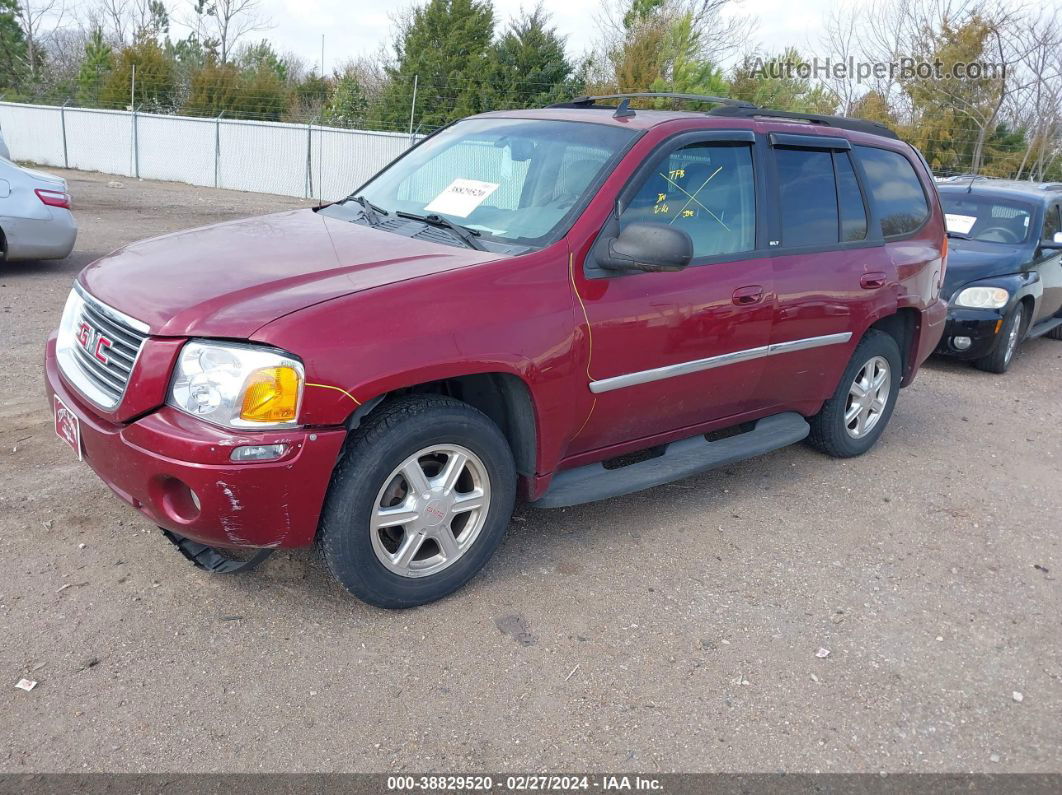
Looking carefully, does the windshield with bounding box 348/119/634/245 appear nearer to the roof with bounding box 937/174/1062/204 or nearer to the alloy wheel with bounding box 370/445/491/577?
the alloy wheel with bounding box 370/445/491/577

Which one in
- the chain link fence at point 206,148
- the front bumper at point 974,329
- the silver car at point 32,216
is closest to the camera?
the front bumper at point 974,329

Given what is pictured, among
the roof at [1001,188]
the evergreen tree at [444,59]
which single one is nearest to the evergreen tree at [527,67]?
the evergreen tree at [444,59]

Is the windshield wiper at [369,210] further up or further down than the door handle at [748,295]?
further up

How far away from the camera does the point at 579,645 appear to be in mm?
3287

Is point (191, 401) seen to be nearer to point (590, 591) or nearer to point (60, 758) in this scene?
point (60, 758)

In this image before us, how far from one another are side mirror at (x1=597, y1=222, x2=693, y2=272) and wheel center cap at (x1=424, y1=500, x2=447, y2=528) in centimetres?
113

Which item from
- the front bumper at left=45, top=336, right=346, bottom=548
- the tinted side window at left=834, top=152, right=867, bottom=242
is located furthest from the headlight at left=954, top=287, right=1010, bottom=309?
the front bumper at left=45, top=336, right=346, bottom=548

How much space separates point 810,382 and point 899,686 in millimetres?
1924

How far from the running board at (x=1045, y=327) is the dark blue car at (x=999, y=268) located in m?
0.01

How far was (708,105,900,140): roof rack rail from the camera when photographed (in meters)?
4.52

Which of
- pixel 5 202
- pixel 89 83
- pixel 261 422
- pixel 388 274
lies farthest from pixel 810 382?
pixel 89 83

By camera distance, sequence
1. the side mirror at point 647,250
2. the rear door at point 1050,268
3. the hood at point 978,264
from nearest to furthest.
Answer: the side mirror at point 647,250, the hood at point 978,264, the rear door at point 1050,268

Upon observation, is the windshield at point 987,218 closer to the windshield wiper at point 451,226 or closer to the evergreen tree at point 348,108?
the windshield wiper at point 451,226

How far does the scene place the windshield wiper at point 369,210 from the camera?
13.3 ft
